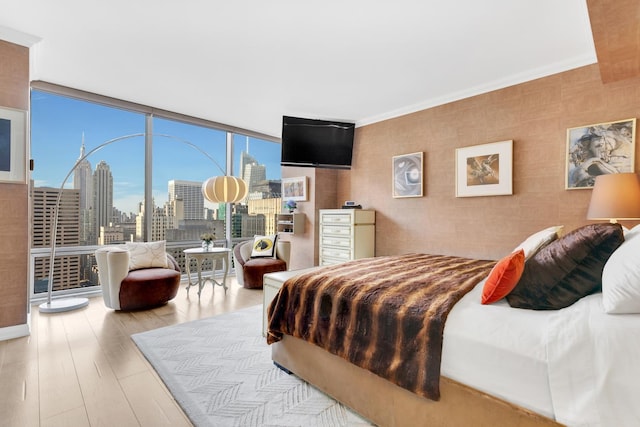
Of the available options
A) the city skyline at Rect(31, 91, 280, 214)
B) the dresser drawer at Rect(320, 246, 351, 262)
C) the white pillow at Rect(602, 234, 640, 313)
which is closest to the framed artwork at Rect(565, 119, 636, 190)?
the white pillow at Rect(602, 234, 640, 313)

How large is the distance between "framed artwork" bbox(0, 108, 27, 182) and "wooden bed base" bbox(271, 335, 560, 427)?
110 inches

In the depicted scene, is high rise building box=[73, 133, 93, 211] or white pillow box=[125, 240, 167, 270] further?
high rise building box=[73, 133, 93, 211]

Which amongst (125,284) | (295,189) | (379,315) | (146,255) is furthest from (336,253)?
(379,315)

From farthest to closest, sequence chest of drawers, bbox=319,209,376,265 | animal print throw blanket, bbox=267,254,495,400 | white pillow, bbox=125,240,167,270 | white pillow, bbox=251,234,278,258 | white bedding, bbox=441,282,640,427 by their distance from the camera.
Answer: white pillow, bbox=251,234,278,258
chest of drawers, bbox=319,209,376,265
white pillow, bbox=125,240,167,270
animal print throw blanket, bbox=267,254,495,400
white bedding, bbox=441,282,640,427

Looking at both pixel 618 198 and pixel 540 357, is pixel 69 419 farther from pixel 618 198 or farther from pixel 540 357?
pixel 618 198

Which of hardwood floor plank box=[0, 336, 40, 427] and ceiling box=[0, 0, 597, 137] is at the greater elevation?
ceiling box=[0, 0, 597, 137]

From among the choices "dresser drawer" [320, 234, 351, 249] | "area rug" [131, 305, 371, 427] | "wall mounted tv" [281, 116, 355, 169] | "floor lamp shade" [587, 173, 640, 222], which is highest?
"wall mounted tv" [281, 116, 355, 169]

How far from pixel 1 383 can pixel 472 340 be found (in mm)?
2857

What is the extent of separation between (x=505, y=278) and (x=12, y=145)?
3.95 metres

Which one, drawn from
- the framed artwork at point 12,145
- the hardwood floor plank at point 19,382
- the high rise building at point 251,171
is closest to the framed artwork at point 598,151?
the hardwood floor plank at point 19,382

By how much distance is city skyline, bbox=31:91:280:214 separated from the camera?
152 inches

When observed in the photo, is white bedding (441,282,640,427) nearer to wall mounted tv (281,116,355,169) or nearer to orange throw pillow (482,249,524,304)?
orange throw pillow (482,249,524,304)

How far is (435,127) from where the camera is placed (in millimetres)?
4113

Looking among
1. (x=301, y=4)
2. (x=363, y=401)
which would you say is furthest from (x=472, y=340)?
(x=301, y=4)
